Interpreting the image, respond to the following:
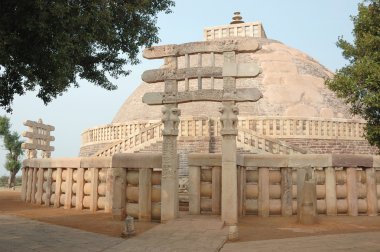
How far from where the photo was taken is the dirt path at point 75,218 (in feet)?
26.0

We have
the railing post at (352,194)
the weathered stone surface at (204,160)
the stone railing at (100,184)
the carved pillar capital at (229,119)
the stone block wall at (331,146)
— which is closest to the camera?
the carved pillar capital at (229,119)

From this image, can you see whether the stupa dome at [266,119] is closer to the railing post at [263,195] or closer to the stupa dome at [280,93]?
the stupa dome at [280,93]

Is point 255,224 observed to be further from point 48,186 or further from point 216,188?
point 48,186

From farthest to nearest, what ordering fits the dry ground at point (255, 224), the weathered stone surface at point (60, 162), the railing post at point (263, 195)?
the weathered stone surface at point (60, 162) → the railing post at point (263, 195) → the dry ground at point (255, 224)

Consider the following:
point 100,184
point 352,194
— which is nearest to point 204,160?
point 100,184

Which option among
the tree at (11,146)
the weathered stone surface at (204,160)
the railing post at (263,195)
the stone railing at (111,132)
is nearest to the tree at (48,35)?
the weathered stone surface at (204,160)

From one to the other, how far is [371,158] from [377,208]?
136 cm

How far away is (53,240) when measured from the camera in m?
6.40

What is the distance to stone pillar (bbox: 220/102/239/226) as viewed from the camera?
7875mm

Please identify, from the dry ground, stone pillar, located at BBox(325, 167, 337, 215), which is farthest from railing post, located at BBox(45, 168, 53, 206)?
stone pillar, located at BBox(325, 167, 337, 215)

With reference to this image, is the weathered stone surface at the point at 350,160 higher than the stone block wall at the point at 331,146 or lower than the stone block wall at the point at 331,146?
lower

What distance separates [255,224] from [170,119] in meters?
2.98

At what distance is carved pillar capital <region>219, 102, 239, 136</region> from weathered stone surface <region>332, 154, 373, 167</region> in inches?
142

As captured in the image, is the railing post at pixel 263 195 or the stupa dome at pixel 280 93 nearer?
the railing post at pixel 263 195
